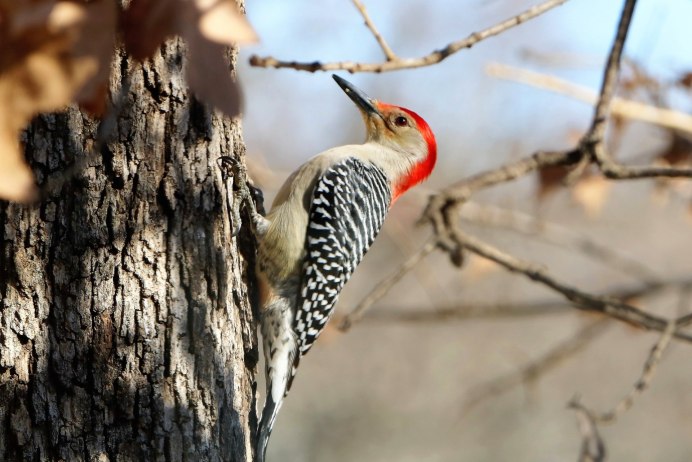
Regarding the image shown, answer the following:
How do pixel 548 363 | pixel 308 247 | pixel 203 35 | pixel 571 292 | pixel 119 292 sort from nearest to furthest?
pixel 203 35 → pixel 119 292 → pixel 308 247 → pixel 571 292 → pixel 548 363

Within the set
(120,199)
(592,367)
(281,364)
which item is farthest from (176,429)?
(592,367)

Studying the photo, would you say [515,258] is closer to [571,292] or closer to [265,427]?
[571,292]

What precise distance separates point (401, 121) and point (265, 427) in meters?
2.39

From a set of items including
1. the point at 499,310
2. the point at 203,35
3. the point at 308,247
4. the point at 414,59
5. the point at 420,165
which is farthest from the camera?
the point at 499,310

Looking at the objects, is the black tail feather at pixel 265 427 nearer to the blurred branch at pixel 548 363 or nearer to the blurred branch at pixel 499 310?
the blurred branch at pixel 499 310

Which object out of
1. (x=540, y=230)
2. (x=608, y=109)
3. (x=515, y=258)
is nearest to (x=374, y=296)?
(x=515, y=258)

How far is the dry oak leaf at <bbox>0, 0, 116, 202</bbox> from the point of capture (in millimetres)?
1340

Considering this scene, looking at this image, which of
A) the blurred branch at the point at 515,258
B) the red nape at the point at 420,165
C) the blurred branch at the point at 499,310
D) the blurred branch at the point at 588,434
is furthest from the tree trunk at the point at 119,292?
the blurred branch at the point at 499,310

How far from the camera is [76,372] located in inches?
103

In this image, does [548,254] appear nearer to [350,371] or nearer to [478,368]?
[478,368]

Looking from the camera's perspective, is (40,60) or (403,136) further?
(403,136)

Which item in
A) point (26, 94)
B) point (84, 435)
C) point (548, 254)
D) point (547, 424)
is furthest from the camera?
point (548, 254)

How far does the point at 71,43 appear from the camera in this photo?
136 centimetres

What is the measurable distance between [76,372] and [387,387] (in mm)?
15561
